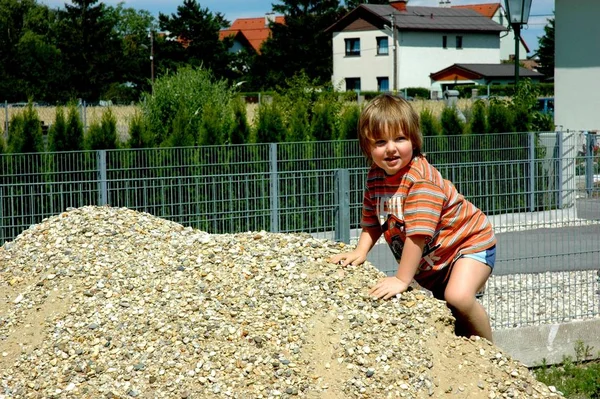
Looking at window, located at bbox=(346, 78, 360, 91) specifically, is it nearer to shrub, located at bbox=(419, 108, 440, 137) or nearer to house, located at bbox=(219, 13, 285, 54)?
house, located at bbox=(219, 13, 285, 54)

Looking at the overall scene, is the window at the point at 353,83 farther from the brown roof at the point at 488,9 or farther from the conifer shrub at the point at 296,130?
the conifer shrub at the point at 296,130

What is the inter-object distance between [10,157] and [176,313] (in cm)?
862

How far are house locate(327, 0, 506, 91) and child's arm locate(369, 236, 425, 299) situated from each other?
2304 inches

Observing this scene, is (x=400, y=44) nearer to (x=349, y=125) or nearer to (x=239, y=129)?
(x=349, y=125)

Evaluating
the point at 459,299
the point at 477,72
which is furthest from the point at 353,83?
the point at 459,299

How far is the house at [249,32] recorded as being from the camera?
8706cm

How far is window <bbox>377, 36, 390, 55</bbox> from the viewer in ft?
213

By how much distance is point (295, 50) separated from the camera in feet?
218

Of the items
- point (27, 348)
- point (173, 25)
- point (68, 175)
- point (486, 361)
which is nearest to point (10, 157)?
point (68, 175)

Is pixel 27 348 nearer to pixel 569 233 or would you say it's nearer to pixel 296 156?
pixel 569 233

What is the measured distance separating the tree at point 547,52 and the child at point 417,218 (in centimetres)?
6133

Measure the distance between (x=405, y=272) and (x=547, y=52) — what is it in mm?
63600

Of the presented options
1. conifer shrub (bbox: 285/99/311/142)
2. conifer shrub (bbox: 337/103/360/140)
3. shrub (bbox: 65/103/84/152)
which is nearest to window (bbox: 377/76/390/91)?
conifer shrub (bbox: 337/103/360/140)

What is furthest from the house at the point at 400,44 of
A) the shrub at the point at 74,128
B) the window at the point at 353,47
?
the shrub at the point at 74,128
